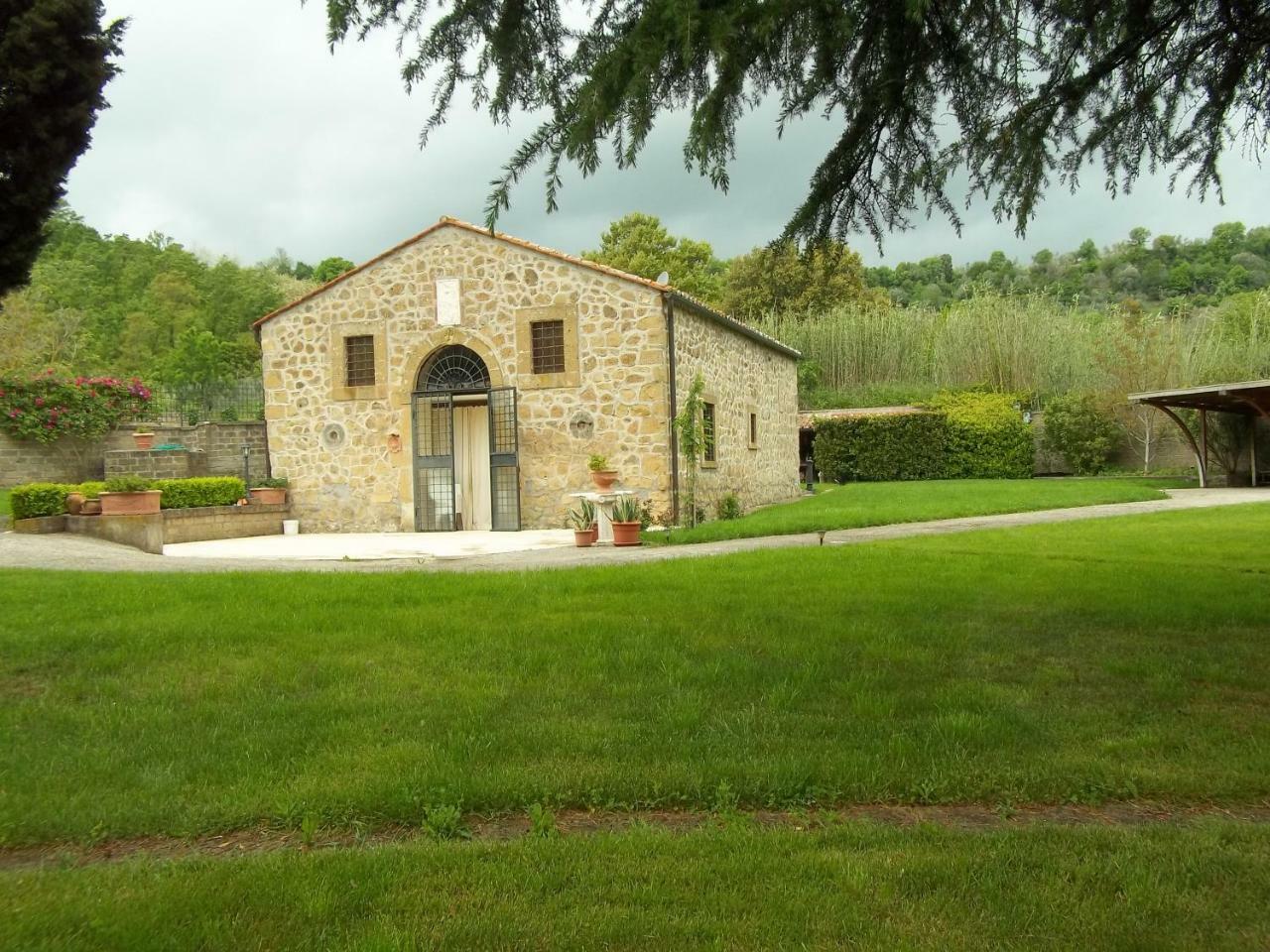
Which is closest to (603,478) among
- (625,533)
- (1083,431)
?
(625,533)

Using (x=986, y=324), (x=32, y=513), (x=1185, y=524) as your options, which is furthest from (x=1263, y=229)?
(x=32, y=513)

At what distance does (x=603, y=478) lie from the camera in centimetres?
1344

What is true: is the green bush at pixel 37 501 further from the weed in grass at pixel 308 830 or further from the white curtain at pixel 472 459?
the weed in grass at pixel 308 830

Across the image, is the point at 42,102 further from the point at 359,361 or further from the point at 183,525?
the point at 359,361

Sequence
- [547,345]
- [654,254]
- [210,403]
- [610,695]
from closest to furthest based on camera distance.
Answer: [610,695]
[547,345]
[210,403]
[654,254]

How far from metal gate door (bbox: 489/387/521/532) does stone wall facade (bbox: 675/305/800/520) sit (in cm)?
286

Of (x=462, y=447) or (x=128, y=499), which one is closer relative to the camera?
(x=128, y=499)

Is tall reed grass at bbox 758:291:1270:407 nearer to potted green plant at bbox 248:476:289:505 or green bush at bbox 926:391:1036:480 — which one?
green bush at bbox 926:391:1036:480

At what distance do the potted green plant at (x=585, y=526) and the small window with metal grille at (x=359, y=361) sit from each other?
16.5 ft

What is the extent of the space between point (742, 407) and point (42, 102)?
14497mm

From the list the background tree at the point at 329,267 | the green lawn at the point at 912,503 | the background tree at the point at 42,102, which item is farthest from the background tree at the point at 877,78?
the background tree at the point at 329,267

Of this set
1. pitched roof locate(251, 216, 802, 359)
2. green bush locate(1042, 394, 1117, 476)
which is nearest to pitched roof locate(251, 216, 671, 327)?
pitched roof locate(251, 216, 802, 359)

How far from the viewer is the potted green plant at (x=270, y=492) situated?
15969mm

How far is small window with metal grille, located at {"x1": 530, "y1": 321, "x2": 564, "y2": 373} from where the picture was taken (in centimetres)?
1499
